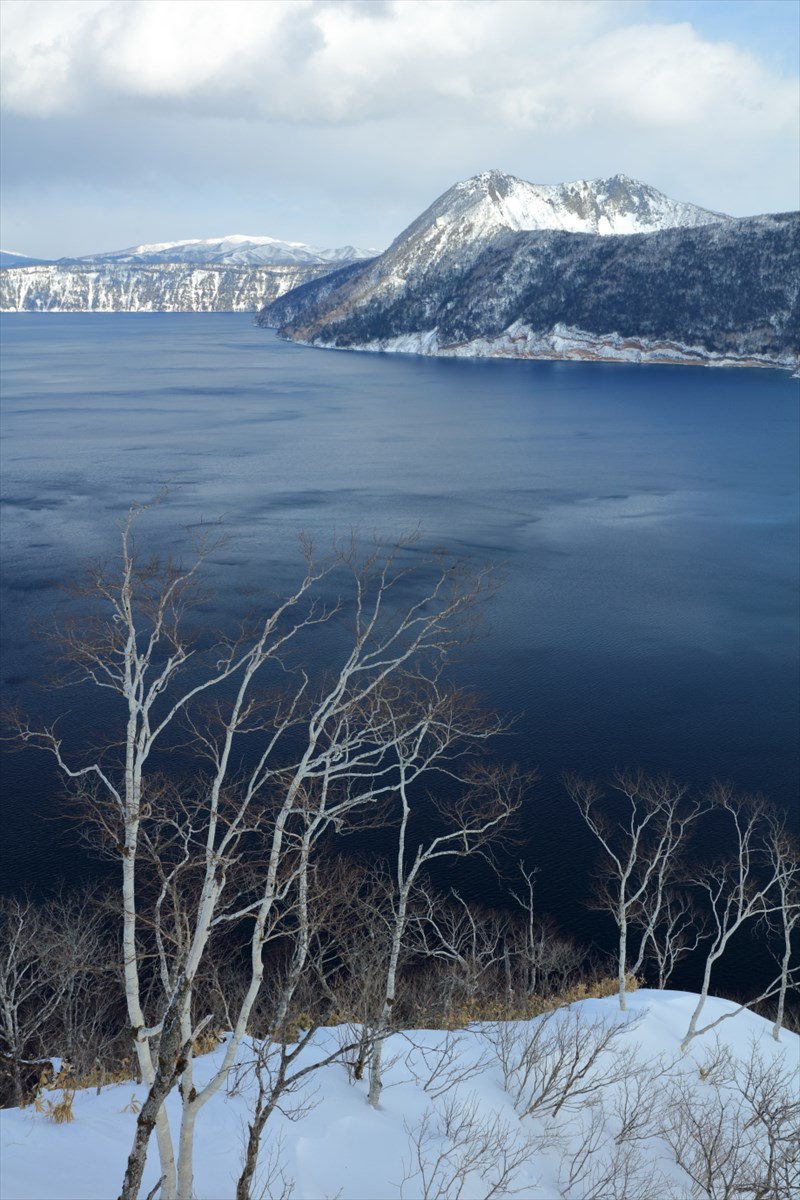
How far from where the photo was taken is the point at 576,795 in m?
27.1

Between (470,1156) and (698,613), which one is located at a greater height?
(698,613)

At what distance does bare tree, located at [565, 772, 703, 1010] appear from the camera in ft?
77.3

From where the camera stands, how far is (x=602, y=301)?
170 metres

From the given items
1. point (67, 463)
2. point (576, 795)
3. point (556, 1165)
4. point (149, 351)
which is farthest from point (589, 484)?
point (149, 351)

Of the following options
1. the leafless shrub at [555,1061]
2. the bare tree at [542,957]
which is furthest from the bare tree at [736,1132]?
the bare tree at [542,957]

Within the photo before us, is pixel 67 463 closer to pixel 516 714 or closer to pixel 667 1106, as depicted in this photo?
pixel 516 714

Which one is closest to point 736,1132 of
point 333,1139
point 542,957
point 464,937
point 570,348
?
point 333,1139

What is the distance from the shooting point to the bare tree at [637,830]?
927 inches

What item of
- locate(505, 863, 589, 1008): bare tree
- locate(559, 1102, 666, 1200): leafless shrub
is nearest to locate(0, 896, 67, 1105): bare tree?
locate(559, 1102, 666, 1200): leafless shrub

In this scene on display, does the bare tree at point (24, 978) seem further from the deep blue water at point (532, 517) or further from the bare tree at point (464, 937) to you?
the bare tree at point (464, 937)

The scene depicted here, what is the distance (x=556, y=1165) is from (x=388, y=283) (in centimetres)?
19431

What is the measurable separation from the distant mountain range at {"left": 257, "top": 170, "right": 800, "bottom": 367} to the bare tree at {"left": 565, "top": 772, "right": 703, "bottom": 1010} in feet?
472

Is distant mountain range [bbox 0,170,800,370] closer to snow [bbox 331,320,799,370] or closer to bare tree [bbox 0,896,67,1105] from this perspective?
snow [bbox 331,320,799,370]

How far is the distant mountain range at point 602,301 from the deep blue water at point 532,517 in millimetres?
34039
